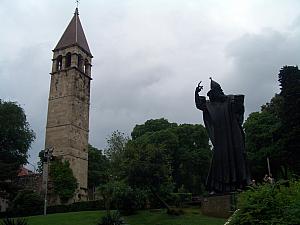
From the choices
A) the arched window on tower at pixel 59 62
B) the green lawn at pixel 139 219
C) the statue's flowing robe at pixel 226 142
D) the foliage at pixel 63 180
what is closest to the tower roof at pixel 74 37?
the arched window on tower at pixel 59 62

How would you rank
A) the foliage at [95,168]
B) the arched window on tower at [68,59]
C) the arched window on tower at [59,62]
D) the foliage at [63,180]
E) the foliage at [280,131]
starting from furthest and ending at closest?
the foliage at [95,168]
the arched window on tower at [59,62]
the arched window on tower at [68,59]
the foliage at [63,180]
the foliage at [280,131]

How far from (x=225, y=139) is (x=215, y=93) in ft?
6.36

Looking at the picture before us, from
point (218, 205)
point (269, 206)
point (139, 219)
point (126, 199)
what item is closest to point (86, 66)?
point (126, 199)

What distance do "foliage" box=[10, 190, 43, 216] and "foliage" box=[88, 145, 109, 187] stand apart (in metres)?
17.9

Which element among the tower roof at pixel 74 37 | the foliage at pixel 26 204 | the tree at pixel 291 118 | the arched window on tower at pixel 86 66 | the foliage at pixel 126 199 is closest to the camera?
the foliage at pixel 126 199

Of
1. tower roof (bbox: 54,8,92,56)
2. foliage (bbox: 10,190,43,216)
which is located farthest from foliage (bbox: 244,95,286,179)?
tower roof (bbox: 54,8,92,56)

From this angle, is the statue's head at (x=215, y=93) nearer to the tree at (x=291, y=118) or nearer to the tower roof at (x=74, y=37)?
the tree at (x=291, y=118)

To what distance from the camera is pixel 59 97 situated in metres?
54.4

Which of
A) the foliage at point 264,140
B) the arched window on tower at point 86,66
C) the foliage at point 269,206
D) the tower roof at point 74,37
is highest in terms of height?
the tower roof at point 74,37

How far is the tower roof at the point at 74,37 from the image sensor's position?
57.9 meters

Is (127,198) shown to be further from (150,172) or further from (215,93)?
(215,93)

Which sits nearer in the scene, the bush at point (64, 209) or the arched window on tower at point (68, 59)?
the bush at point (64, 209)

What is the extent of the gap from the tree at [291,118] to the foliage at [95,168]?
29482mm

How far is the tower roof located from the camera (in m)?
57.9
